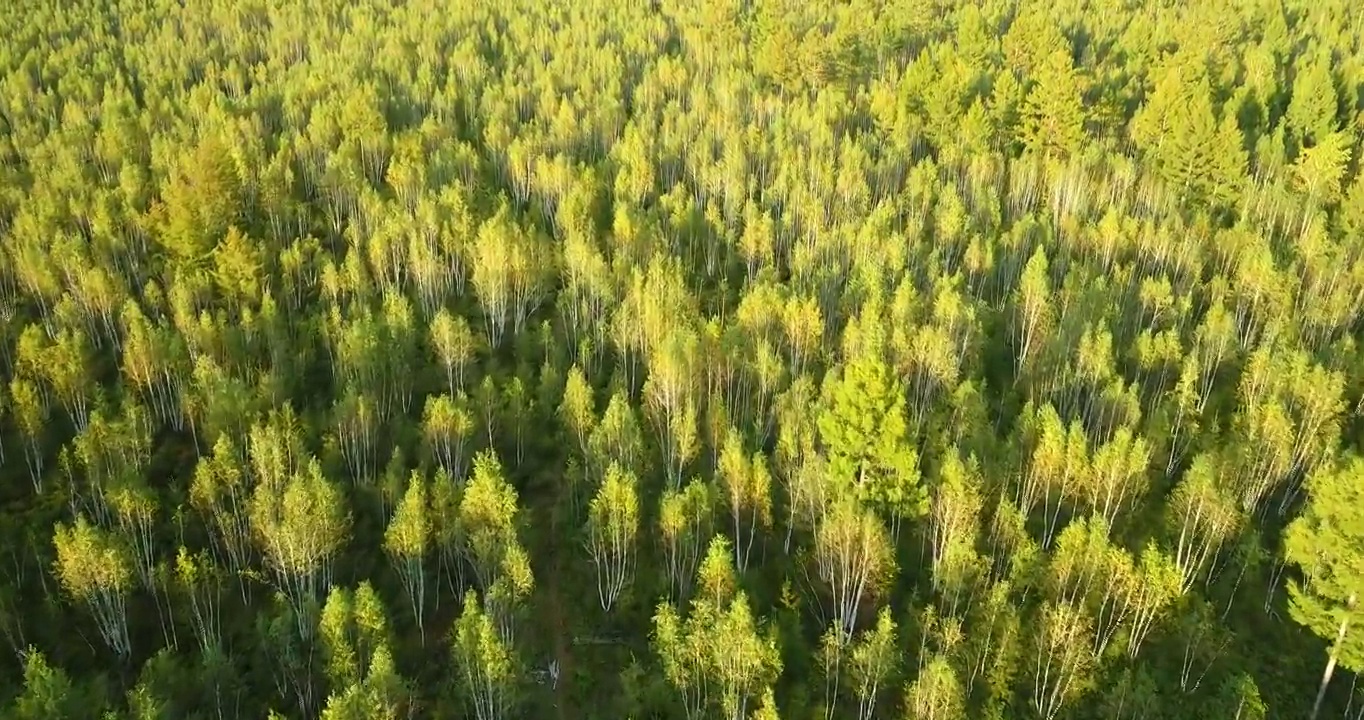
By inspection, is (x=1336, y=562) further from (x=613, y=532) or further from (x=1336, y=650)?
(x=613, y=532)

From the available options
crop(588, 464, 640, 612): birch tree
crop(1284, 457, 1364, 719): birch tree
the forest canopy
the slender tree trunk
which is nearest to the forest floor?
the forest canopy

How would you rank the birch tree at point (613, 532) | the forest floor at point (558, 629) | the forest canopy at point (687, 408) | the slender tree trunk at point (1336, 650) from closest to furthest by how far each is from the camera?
the slender tree trunk at point (1336, 650)
the forest canopy at point (687, 408)
the forest floor at point (558, 629)
the birch tree at point (613, 532)

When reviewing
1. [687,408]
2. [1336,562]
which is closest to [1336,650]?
[1336,562]

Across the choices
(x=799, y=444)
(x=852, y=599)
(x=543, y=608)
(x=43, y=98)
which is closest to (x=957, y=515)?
(x=852, y=599)

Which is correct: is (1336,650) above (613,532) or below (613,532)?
below

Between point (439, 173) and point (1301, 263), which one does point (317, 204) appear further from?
point (1301, 263)

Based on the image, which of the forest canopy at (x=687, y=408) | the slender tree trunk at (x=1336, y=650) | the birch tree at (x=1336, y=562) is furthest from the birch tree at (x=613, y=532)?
the slender tree trunk at (x=1336, y=650)

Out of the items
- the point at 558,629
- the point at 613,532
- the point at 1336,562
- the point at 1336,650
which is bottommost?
the point at 558,629

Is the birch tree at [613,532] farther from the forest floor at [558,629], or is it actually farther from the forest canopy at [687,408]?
the forest floor at [558,629]

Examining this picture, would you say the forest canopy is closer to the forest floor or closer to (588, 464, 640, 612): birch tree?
the forest floor
